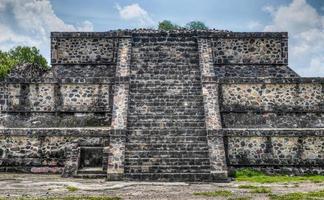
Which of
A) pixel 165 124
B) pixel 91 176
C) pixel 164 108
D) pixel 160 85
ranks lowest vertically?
pixel 91 176

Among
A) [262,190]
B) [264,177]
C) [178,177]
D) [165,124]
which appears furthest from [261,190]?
[165,124]

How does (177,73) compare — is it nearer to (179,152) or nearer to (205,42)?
(205,42)

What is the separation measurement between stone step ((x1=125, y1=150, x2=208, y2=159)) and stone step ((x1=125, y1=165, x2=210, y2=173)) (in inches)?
15.2

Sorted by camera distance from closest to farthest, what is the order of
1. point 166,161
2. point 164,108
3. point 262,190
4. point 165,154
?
point 262,190 → point 166,161 → point 165,154 → point 164,108

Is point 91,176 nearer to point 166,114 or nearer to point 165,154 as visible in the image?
point 165,154

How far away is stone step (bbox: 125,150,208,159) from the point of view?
13.4 m

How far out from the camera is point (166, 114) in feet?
49.2

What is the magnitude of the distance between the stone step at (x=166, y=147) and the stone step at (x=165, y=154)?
0.42 feet

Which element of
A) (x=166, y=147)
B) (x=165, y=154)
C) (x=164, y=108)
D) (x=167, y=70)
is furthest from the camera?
(x=167, y=70)

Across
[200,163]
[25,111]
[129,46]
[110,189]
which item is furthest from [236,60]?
[110,189]

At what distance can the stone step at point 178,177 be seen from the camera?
12641 millimetres

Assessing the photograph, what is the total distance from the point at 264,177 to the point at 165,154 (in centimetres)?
266

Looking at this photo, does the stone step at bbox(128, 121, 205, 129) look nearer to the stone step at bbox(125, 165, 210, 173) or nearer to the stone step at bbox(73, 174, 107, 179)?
the stone step at bbox(125, 165, 210, 173)

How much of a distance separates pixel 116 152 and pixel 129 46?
559cm
